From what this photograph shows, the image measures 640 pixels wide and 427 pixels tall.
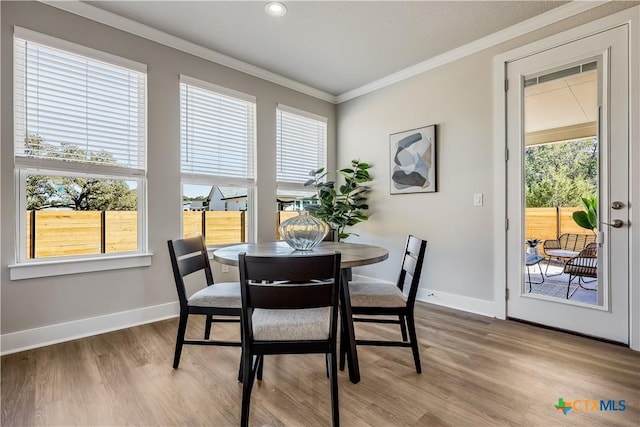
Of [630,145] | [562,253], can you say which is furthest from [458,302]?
[630,145]

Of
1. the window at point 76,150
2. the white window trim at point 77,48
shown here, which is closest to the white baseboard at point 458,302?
the window at point 76,150

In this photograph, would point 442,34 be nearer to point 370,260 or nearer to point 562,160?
point 562,160

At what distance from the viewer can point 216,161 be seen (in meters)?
3.19

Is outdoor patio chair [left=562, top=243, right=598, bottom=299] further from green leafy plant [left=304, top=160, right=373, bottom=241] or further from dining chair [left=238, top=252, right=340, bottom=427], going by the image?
dining chair [left=238, top=252, right=340, bottom=427]

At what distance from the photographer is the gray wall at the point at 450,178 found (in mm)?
2887

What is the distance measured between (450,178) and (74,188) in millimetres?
3361

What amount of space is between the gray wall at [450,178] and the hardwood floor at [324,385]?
0.83 meters

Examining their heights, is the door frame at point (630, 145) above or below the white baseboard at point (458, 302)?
above

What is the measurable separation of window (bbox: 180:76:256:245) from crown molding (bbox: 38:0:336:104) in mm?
283

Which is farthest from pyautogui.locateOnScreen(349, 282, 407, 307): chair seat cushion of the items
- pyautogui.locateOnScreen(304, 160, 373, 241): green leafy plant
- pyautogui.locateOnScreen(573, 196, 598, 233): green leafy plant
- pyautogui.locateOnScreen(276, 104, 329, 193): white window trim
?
pyautogui.locateOnScreen(276, 104, 329, 193): white window trim

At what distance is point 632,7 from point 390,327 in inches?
115

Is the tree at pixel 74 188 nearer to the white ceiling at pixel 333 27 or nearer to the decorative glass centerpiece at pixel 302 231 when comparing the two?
the white ceiling at pixel 333 27

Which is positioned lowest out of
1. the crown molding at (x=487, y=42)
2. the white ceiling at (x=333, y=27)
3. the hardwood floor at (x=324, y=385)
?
the hardwood floor at (x=324, y=385)

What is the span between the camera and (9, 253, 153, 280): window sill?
2150mm
